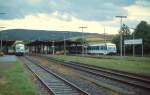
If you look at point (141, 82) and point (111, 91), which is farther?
point (141, 82)

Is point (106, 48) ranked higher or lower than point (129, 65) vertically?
higher

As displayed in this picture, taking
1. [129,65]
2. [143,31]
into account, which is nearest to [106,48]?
[143,31]

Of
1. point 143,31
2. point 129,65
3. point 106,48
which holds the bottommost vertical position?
point 129,65

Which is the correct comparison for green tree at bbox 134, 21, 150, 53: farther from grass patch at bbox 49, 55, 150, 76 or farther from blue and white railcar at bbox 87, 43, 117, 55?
grass patch at bbox 49, 55, 150, 76

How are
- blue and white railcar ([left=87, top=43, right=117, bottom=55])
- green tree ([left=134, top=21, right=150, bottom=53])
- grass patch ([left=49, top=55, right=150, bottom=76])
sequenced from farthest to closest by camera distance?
blue and white railcar ([left=87, top=43, right=117, bottom=55])
green tree ([left=134, top=21, right=150, bottom=53])
grass patch ([left=49, top=55, right=150, bottom=76])

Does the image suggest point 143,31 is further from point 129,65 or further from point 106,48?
point 129,65

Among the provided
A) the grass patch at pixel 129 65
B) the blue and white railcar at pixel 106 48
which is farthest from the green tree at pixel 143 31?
the grass patch at pixel 129 65

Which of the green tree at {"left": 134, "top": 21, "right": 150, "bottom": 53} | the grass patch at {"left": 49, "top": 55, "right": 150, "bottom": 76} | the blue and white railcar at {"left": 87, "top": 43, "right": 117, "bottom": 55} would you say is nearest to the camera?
the grass patch at {"left": 49, "top": 55, "right": 150, "bottom": 76}

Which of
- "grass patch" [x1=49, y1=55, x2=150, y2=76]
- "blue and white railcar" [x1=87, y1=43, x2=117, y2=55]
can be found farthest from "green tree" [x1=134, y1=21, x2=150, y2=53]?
"grass patch" [x1=49, y1=55, x2=150, y2=76]

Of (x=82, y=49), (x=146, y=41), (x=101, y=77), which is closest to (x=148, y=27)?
(x=146, y=41)

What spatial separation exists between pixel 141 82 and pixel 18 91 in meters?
8.54

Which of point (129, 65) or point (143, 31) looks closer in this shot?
point (129, 65)

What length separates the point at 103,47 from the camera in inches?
4173

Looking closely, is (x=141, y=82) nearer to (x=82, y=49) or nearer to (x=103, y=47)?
(x=103, y=47)
